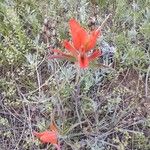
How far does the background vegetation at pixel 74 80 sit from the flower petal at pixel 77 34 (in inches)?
17.0

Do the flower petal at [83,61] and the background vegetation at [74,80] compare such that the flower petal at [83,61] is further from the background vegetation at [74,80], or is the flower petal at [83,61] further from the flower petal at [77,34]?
the background vegetation at [74,80]

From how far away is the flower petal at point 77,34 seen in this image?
4.00 ft

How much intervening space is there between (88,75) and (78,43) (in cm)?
50

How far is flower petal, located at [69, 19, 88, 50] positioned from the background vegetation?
43 cm

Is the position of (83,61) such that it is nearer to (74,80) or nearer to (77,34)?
(77,34)

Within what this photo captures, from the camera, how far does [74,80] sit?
72.3 inches

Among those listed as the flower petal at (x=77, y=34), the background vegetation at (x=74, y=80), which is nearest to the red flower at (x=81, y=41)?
the flower petal at (x=77, y=34)

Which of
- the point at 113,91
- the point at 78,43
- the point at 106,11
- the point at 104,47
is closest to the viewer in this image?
the point at 78,43

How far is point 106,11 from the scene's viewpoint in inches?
80.9

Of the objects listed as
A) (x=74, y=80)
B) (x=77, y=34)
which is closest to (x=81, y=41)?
(x=77, y=34)

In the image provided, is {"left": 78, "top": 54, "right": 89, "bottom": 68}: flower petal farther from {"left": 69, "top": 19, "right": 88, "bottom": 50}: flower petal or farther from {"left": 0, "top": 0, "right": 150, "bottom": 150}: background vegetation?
{"left": 0, "top": 0, "right": 150, "bottom": 150}: background vegetation

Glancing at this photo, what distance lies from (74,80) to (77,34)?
623 mm

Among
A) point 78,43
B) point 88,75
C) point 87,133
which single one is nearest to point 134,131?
point 87,133

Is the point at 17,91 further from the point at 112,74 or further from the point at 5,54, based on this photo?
the point at 112,74
